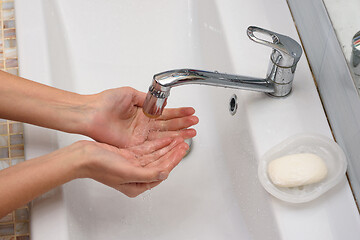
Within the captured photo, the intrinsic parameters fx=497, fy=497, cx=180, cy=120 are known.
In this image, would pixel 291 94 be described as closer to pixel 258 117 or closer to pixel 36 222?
pixel 258 117

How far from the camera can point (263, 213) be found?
79cm

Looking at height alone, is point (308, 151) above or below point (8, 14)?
below

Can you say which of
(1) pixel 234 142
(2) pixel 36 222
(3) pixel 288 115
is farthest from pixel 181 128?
(2) pixel 36 222

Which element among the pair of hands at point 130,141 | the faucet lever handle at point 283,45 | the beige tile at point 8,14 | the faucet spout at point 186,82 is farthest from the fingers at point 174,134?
the beige tile at point 8,14

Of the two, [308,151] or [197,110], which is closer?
[308,151]

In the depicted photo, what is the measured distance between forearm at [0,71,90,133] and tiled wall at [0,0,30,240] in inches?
2.2

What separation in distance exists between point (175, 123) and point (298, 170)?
27 cm

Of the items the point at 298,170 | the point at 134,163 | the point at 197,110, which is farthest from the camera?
the point at 197,110

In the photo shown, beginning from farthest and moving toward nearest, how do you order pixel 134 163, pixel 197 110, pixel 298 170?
pixel 197 110
pixel 134 163
pixel 298 170

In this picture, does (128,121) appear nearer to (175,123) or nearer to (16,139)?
(175,123)

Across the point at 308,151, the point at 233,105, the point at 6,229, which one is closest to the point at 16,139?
the point at 6,229

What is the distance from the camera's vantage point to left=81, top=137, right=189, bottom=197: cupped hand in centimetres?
78

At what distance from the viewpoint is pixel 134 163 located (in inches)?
33.5

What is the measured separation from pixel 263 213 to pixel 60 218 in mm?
316
